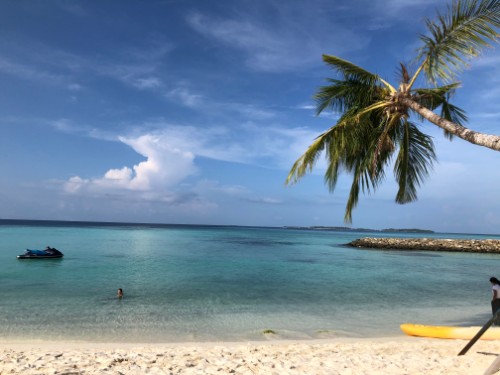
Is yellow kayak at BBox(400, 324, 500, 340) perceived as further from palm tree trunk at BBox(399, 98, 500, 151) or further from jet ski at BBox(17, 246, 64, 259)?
jet ski at BBox(17, 246, 64, 259)

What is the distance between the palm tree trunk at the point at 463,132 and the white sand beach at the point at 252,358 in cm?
420

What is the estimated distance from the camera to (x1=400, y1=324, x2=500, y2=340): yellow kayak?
8805 millimetres

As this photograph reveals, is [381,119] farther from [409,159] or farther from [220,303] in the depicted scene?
[220,303]

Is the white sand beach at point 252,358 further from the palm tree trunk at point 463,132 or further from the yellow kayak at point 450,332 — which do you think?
the palm tree trunk at point 463,132

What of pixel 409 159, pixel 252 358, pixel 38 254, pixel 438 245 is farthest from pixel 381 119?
pixel 438 245

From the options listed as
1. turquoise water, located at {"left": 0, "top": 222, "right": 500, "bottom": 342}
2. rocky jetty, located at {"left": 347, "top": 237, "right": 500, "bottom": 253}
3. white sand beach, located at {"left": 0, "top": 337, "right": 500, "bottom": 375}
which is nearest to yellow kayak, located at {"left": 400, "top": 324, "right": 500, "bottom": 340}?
white sand beach, located at {"left": 0, "top": 337, "right": 500, "bottom": 375}

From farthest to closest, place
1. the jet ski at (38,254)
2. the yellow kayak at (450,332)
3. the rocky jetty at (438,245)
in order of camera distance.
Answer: the rocky jetty at (438,245)
the jet ski at (38,254)
the yellow kayak at (450,332)

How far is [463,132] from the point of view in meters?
5.99


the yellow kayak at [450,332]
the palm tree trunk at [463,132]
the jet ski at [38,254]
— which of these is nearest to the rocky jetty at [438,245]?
the jet ski at [38,254]

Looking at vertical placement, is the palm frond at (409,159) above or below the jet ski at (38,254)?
above

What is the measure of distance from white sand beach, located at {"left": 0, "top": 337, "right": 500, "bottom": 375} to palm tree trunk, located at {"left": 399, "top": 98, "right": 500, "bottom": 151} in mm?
4198

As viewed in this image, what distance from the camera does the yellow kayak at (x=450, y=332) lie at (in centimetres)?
880

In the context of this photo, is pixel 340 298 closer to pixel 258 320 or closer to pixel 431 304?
pixel 431 304

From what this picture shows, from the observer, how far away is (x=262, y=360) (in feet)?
23.0
